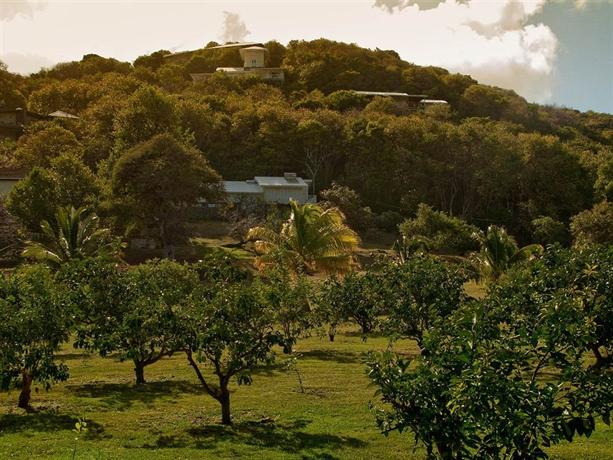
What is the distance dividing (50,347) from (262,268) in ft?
46.9

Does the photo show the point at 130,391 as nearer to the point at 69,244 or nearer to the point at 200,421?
the point at 200,421

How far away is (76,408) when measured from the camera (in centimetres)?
1435

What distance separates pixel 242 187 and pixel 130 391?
1490 inches

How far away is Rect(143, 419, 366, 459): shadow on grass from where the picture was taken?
11867mm

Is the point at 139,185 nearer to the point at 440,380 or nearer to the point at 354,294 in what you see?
the point at 354,294

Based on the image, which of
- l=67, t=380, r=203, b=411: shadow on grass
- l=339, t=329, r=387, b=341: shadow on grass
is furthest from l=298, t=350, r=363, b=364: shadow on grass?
l=67, t=380, r=203, b=411: shadow on grass

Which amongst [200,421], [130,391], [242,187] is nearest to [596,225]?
[242,187]

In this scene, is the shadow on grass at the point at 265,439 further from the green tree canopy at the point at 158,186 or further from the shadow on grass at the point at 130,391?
the green tree canopy at the point at 158,186

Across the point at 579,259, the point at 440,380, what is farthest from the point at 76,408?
the point at 579,259

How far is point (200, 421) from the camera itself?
13.5 m

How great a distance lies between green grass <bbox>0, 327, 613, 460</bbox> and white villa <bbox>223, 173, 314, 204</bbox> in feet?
109

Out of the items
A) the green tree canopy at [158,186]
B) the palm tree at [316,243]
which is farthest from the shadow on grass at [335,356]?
the green tree canopy at [158,186]

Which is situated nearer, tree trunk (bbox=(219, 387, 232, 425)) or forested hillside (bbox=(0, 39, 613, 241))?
tree trunk (bbox=(219, 387, 232, 425))

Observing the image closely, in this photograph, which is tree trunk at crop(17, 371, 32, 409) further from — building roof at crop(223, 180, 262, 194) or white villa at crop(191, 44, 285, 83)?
white villa at crop(191, 44, 285, 83)
